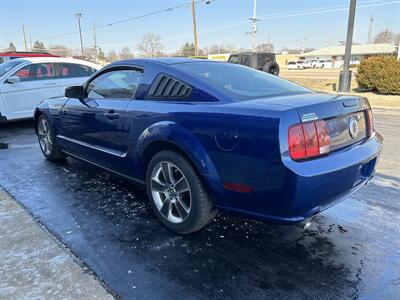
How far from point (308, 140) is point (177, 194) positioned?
123 centimetres

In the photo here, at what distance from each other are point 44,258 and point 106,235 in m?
0.54

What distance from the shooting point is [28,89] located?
8109mm

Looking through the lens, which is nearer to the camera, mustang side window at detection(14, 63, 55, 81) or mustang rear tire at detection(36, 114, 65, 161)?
mustang rear tire at detection(36, 114, 65, 161)

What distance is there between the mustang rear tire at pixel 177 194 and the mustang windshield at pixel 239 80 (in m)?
0.72

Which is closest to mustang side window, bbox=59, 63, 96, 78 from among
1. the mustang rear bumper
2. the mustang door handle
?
the mustang door handle

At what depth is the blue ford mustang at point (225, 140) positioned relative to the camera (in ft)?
7.75

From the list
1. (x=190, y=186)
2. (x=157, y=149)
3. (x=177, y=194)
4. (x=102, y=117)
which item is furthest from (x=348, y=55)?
(x=190, y=186)

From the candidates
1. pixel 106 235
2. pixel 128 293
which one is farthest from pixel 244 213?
pixel 106 235

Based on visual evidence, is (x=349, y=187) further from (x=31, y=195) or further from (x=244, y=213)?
(x=31, y=195)

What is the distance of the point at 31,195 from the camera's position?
4047mm

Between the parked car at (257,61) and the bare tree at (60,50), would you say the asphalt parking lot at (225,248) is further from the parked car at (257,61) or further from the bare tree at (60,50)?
the bare tree at (60,50)

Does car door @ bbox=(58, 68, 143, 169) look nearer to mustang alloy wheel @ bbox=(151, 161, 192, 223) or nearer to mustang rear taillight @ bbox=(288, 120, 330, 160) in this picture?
mustang alloy wheel @ bbox=(151, 161, 192, 223)

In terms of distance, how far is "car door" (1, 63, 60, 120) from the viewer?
7902 millimetres

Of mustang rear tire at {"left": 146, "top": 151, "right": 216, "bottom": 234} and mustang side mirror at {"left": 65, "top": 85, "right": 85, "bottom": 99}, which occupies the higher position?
mustang side mirror at {"left": 65, "top": 85, "right": 85, "bottom": 99}
